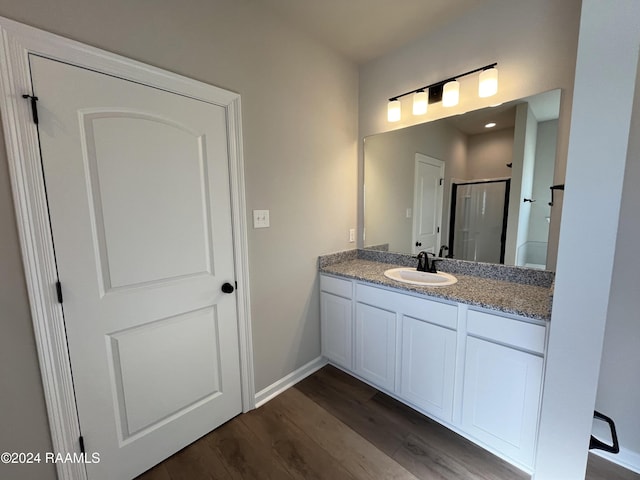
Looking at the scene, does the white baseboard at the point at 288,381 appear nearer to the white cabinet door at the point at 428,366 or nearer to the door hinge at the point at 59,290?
the white cabinet door at the point at 428,366

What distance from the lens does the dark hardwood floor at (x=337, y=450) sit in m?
1.37

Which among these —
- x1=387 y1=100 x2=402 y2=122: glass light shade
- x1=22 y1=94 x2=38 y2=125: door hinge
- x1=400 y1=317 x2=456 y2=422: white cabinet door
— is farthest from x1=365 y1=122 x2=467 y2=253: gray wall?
x1=22 y1=94 x2=38 y2=125: door hinge

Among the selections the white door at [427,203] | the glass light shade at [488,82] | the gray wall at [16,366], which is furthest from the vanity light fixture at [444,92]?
the gray wall at [16,366]

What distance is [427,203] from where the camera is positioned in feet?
7.10

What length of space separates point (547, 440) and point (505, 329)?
17.4 inches

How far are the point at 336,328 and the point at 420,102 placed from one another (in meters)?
1.86

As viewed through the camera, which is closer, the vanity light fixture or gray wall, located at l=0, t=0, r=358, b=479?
gray wall, located at l=0, t=0, r=358, b=479

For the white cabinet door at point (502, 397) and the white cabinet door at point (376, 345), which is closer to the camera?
the white cabinet door at point (502, 397)

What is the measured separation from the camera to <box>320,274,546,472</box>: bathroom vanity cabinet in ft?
4.19

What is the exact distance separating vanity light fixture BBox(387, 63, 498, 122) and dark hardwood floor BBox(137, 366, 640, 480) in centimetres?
213

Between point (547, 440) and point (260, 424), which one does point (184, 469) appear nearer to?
point (260, 424)

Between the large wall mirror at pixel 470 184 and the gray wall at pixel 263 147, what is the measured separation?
0.34 metres

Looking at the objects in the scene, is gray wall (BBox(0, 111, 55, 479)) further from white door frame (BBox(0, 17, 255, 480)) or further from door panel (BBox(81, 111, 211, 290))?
door panel (BBox(81, 111, 211, 290))

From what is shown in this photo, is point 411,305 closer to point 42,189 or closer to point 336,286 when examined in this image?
point 336,286
